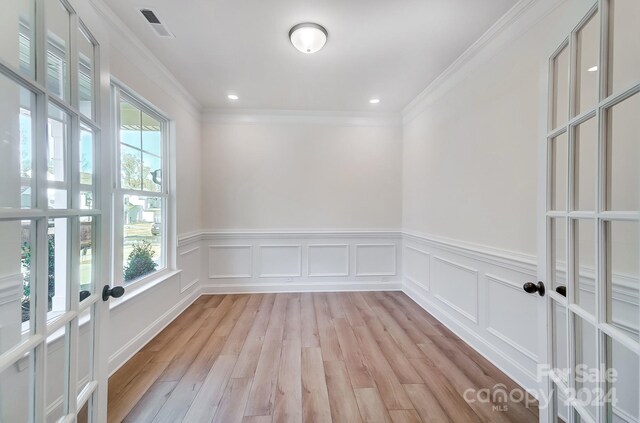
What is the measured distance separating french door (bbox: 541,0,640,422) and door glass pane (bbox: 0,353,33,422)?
5.37ft

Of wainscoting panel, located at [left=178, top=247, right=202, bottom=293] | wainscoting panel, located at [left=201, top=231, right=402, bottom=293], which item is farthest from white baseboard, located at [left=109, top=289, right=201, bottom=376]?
wainscoting panel, located at [left=201, top=231, right=402, bottom=293]

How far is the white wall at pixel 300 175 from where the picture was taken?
141 inches

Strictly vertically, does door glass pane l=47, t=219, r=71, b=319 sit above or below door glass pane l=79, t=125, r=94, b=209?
below

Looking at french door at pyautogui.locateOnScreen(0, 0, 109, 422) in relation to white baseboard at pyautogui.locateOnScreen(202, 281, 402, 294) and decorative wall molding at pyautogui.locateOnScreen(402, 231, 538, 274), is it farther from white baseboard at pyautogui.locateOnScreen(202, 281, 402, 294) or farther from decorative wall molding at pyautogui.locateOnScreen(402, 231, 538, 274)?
white baseboard at pyautogui.locateOnScreen(202, 281, 402, 294)

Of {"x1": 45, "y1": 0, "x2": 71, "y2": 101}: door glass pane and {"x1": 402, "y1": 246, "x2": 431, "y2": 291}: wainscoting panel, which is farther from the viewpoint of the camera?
{"x1": 402, "y1": 246, "x2": 431, "y2": 291}: wainscoting panel

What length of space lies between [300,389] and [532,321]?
1.63 meters

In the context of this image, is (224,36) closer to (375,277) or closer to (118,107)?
(118,107)

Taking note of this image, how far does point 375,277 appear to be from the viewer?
3729 millimetres

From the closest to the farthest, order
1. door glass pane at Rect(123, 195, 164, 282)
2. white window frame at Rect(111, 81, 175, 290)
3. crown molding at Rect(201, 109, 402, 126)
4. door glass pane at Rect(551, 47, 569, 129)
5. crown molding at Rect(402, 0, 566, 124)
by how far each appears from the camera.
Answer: door glass pane at Rect(551, 47, 569, 129) → crown molding at Rect(402, 0, 566, 124) → white window frame at Rect(111, 81, 175, 290) → door glass pane at Rect(123, 195, 164, 282) → crown molding at Rect(201, 109, 402, 126)

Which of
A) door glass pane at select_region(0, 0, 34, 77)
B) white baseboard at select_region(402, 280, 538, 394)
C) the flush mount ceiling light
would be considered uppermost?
the flush mount ceiling light

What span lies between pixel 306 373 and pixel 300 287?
1.79 meters

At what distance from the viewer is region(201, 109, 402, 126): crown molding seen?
3.54m

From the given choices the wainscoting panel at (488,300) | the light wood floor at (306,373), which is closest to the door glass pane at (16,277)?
the light wood floor at (306,373)

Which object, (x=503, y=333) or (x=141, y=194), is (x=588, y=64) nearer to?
(x=503, y=333)
